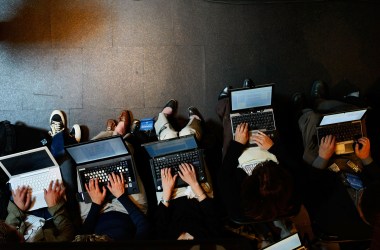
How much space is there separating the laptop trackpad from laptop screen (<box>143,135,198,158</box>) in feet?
3.34

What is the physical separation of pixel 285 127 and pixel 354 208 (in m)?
0.92

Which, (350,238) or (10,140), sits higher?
(10,140)

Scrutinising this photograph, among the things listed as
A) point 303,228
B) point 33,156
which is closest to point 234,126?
point 303,228

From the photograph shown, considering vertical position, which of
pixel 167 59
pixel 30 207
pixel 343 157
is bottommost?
pixel 30 207

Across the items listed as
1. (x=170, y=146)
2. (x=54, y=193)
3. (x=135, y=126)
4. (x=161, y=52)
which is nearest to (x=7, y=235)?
(x=54, y=193)

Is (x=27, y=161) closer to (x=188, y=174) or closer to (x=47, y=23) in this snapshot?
(x=188, y=174)

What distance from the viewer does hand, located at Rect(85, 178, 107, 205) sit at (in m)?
2.26

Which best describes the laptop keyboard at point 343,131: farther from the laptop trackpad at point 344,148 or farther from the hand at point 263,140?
the hand at point 263,140

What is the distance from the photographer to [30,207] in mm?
2314

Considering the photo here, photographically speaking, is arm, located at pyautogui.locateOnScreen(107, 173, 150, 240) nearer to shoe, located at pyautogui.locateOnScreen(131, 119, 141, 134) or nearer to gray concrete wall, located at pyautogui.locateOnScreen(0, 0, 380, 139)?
shoe, located at pyautogui.locateOnScreen(131, 119, 141, 134)

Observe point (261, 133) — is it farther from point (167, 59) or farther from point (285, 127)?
point (167, 59)

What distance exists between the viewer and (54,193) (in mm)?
2271

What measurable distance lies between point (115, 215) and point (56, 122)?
1.02 metres

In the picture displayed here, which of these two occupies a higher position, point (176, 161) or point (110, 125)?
point (110, 125)
